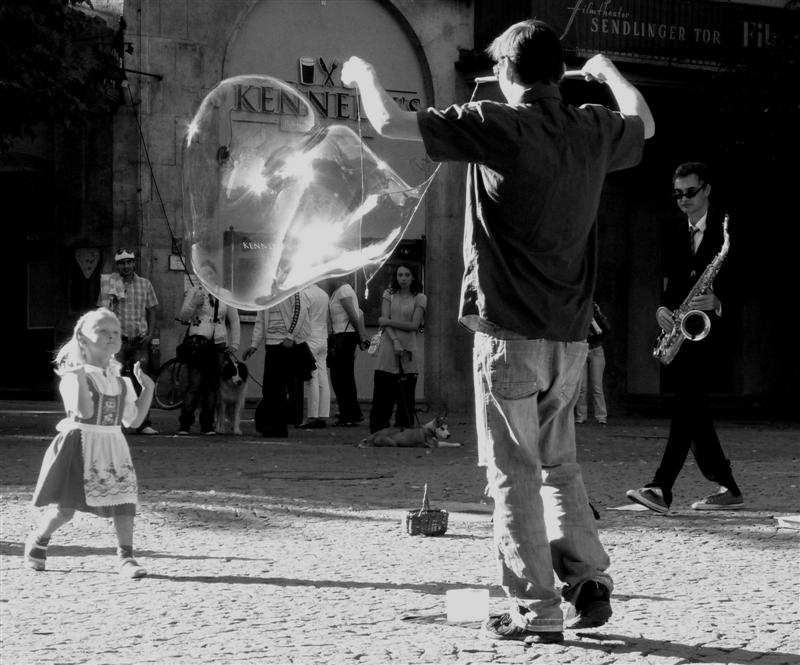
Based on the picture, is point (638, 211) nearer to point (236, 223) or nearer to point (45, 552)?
point (236, 223)

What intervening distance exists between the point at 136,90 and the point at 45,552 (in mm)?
15062

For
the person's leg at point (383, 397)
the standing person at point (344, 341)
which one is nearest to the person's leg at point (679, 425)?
the person's leg at point (383, 397)

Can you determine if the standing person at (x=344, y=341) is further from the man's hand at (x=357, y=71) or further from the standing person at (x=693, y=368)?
the man's hand at (x=357, y=71)

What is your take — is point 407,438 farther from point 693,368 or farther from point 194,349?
point 693,368

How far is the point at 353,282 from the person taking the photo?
65.0 feet

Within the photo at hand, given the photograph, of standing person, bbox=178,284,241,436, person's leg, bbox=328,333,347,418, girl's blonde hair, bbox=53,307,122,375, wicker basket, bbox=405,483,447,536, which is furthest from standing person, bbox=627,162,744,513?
person's leg, bbox=328,333,347,418

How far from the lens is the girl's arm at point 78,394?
718cm

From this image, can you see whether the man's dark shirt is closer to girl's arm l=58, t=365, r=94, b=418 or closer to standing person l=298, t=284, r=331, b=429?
girl's arm l=58, t=365, r=94, b=418

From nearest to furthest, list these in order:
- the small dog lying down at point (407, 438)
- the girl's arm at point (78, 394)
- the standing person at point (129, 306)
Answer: the girl's arm at point (78, 394), the small dog lying down at point (407, 438), the standing person at point (129, 306)

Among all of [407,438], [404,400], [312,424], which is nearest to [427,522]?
[407,438]

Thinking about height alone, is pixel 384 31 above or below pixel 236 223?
above

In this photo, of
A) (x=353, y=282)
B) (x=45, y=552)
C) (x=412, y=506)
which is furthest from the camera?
(x=353, y=282)

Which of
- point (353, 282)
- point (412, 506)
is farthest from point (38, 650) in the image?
point (353, 282)

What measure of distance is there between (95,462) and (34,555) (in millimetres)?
497
